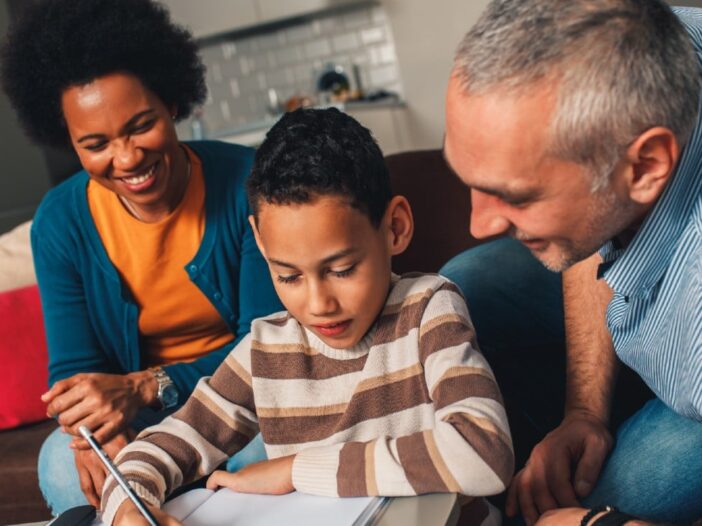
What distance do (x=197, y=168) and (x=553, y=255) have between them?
0.98 meters

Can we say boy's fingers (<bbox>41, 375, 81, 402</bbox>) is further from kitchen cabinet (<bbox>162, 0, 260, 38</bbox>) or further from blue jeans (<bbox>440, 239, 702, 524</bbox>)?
kitchen cabinet (<bbox>162, 0, 260, 38</bbox>)

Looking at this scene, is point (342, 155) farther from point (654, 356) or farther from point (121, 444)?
point (121, 444)

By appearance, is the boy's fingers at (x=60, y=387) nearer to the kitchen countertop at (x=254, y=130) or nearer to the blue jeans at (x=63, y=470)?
the blue jeans at (x=63, y=470)

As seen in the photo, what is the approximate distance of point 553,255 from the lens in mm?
1086

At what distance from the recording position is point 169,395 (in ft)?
5.48

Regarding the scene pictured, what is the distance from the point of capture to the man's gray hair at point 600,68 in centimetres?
93

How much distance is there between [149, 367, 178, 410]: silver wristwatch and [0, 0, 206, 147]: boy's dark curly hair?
1.82 ft

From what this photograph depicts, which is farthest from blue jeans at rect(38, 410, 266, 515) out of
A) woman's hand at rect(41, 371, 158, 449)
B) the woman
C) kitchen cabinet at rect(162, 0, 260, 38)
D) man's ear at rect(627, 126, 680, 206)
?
kitchen cabinet at rect(162, 0, 260, 38)

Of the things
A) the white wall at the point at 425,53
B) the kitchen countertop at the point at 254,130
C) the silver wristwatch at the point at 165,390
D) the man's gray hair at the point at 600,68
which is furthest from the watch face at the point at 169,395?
the white wall at the point at 425,53

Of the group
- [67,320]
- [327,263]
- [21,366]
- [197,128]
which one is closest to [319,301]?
[327,263]

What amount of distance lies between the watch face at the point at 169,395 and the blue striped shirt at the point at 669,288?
85 cm

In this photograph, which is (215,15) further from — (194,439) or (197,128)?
(194,439)

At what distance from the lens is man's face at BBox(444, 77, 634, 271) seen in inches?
38.3

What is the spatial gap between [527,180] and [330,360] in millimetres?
429
